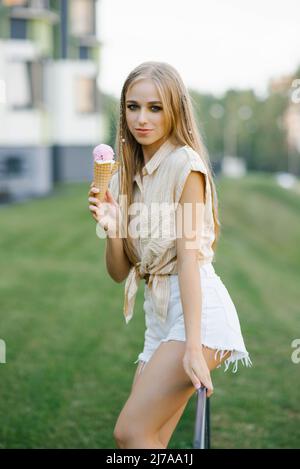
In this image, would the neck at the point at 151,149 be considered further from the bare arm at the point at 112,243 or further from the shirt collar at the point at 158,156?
the bare arm at the point at 112,243

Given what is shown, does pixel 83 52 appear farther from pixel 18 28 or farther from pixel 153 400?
pixel 153 400

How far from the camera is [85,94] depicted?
25203mm

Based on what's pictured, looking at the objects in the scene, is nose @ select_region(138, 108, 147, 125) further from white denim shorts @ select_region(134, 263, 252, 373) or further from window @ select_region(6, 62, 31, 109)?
window @ select_region(6, 62, 31, 109)

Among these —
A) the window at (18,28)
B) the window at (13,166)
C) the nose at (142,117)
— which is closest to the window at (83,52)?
the window at (18,28)

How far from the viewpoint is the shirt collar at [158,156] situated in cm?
266

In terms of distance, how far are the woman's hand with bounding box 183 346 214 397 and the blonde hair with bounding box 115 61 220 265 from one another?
1.77ft

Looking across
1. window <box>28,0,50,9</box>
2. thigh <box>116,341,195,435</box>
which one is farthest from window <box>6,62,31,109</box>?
thigh <box>116,341,195,435</box>

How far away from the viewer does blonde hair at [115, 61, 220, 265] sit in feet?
8.56

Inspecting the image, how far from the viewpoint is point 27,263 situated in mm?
11938

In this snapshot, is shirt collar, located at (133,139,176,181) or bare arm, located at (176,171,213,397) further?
shirt collar, located at (133,139,176,181)

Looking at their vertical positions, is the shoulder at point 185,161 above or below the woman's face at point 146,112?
below

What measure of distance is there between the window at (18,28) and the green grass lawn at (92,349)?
8.01 meters

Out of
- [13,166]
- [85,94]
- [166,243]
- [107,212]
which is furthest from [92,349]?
[85,94]
